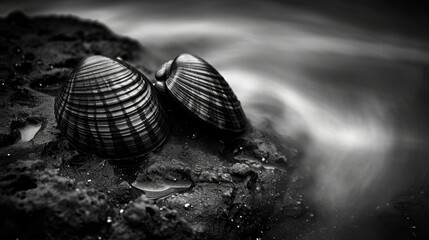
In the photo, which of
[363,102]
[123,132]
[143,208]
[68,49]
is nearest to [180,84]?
[123,132]

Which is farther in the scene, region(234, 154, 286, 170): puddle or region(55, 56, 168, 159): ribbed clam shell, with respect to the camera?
region(234, 154, 286, 170): puddle

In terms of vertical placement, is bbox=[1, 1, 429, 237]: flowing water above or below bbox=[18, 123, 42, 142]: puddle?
above

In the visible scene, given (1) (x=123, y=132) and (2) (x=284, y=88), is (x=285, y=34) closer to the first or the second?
(2) (x=284, y=88)

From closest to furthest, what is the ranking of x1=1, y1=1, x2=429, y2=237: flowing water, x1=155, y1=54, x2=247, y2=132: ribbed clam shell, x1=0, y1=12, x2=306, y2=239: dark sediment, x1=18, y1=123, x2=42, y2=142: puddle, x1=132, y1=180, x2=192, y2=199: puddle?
1. x1=0, y1=12, x2=306, y2=239: dark sediment
2. x1=132, y1=180, x2=192, y2=199: puddle
3. x1=18, y1=123, x2=42, y2=142: puddle
4. x1=155, y1=54, x2=247, y2=132: ribbed clam shell
5. x1=1, y1=1, x2=429, y2=237: flowing water

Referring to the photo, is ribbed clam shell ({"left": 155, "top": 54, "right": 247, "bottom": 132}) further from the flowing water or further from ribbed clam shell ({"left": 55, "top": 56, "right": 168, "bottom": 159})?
the flowing water

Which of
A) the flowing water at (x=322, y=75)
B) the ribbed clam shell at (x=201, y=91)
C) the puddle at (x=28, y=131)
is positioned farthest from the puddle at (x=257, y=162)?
the puddle at (x=28, y=131)

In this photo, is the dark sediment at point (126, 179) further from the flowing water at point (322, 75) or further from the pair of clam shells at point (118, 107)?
the flowing water at point (322, 75)

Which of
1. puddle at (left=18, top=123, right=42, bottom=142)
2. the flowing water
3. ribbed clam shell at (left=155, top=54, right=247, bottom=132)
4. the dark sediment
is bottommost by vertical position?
puddle at (left=18, top=123, right=42, bottom=142)

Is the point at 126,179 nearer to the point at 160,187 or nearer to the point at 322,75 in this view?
the point at 160,187

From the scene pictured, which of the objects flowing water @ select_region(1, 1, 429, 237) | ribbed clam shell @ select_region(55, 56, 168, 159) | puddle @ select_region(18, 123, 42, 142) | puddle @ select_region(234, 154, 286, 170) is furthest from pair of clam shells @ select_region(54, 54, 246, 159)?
flowing water @ select_region(1, 1, 429, 237)
